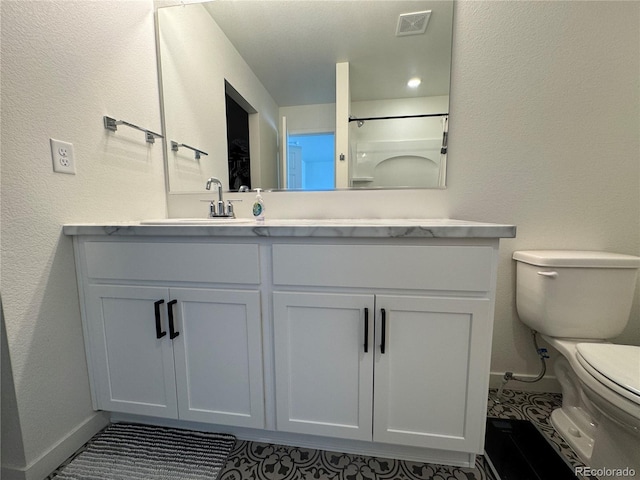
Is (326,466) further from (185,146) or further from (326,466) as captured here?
(185,146)

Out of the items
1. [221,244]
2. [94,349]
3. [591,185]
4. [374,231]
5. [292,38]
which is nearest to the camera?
[374,231]

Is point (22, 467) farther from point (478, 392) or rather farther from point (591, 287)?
point (591, 287)

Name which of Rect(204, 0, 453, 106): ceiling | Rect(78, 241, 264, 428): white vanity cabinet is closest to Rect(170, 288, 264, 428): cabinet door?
Rect(78, 241, 264, 428): white vanity cabinet

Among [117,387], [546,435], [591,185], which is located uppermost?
[591,185]

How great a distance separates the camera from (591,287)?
106 centimetres

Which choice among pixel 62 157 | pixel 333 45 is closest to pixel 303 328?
pixel 62 157

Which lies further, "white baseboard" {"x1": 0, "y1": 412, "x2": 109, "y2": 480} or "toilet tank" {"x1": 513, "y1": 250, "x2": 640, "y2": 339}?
"toilet tank" {"x1": 513, "y1": 250, "x2": 640, "y2": 339}

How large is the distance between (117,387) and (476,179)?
1.81 m

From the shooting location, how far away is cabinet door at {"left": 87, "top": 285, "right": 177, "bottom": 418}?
0.99m

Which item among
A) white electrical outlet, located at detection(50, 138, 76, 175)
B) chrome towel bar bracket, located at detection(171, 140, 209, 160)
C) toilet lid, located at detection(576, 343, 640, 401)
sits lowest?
toilet lid, located at detection(576, 343, 640, 401)

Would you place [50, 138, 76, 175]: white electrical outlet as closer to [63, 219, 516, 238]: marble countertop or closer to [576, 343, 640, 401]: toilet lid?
[63, 219, 516, 238]: marble countertop

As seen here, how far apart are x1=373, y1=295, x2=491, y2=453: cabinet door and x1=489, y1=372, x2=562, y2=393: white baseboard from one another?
0.61 meters

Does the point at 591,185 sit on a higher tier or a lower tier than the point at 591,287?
higher

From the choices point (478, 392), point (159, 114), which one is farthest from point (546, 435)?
point (159, 114)
